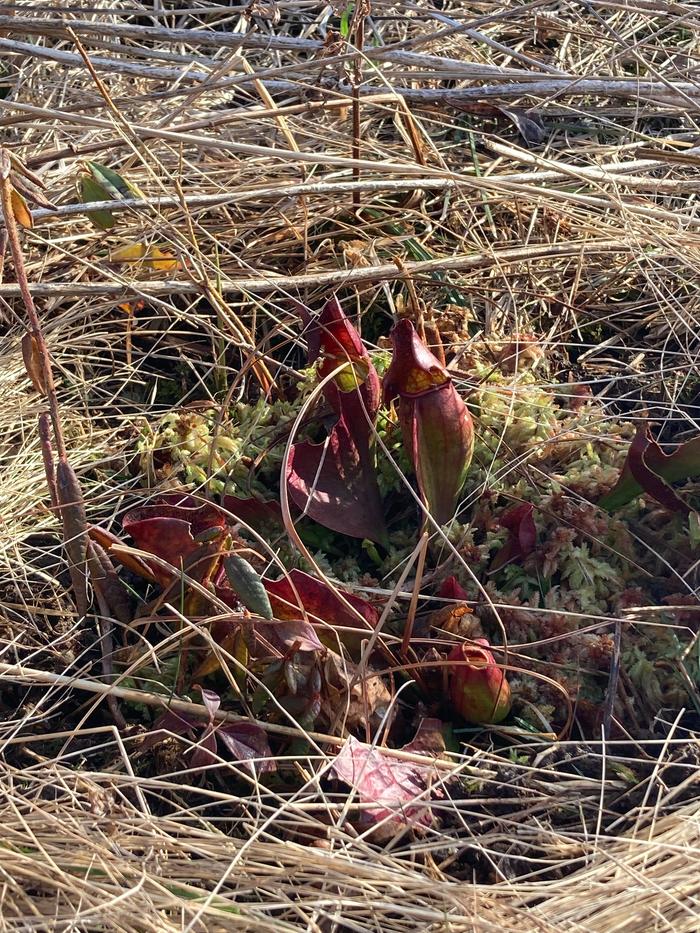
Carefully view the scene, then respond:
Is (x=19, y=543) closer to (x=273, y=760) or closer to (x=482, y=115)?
(x=273, y=760)

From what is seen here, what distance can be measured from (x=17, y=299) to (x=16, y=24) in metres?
0.75

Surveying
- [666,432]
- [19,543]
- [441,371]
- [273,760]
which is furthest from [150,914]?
→ [666,432]

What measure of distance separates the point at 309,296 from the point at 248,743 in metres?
0.97

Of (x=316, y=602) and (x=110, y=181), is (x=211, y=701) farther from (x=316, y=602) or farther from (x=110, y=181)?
(x=110, y=181)

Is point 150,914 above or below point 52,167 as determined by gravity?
below

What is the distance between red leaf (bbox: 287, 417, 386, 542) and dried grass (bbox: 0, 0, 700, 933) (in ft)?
0.92

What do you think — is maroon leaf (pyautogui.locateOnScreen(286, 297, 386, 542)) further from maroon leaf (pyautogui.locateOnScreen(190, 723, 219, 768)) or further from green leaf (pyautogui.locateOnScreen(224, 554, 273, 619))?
maroon leaf (pyautogui.locateOnScreen(190, 723, 219, 768))

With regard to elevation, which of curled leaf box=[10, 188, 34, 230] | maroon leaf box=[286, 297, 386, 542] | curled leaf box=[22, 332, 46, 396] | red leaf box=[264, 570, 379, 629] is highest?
curled leaf box=[10, 188, 34, 230]

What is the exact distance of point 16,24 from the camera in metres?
2.17

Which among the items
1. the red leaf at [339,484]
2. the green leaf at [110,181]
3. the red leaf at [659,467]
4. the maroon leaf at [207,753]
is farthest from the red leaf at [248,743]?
the green leaf at [110,181]

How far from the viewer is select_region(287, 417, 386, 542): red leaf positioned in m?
1.51

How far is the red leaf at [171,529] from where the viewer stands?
138 centimetres

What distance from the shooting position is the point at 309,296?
6.10 feet

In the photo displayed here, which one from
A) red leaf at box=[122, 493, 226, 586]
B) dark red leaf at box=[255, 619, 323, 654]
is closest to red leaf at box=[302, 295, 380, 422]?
red leaf at box=[122, 493, 226, 586]
